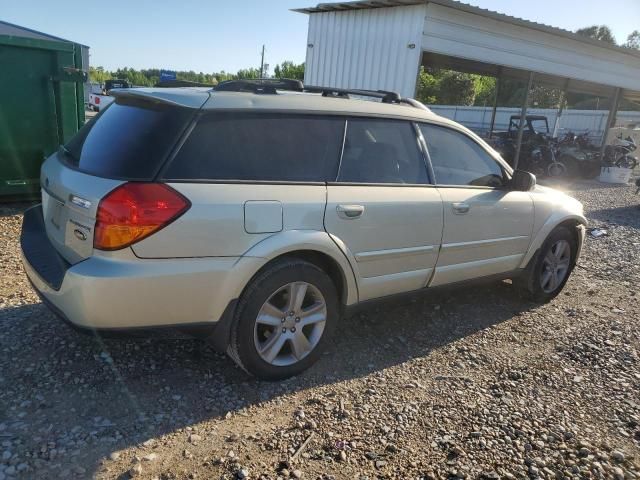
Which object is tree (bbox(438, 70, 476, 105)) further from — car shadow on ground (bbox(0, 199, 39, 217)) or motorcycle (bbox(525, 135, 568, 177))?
car shadow on ground (bbox(0, 199, 39, 217))

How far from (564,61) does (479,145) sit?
11.7m

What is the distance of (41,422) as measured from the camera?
99.7 inches

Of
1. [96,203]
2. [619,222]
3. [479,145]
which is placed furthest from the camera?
[619,222]

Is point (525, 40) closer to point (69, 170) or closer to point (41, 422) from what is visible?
point (69, 170)

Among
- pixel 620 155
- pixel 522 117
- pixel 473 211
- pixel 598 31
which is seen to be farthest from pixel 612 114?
pixel 598 31

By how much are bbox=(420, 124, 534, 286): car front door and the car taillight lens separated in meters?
2.03

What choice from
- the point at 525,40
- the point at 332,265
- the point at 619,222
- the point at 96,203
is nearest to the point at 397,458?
the point at 332,265

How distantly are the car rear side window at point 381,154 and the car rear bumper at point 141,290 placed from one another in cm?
98

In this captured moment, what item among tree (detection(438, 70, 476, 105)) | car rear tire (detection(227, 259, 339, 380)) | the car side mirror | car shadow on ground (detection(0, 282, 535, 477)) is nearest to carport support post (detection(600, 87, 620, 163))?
the car side mirror

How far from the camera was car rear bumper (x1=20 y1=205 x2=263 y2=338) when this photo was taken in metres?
2.42

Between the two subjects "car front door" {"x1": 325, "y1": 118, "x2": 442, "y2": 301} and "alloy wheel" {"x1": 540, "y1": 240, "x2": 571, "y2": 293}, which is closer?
"car front door" {"x1": 325, "y1": 118, "x2": 442, "y2": 301}

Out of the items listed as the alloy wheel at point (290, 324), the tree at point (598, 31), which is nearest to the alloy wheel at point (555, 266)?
the alloy wheel at point (290, 324)

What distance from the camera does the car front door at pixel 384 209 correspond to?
3.10m

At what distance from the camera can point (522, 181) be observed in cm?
412
